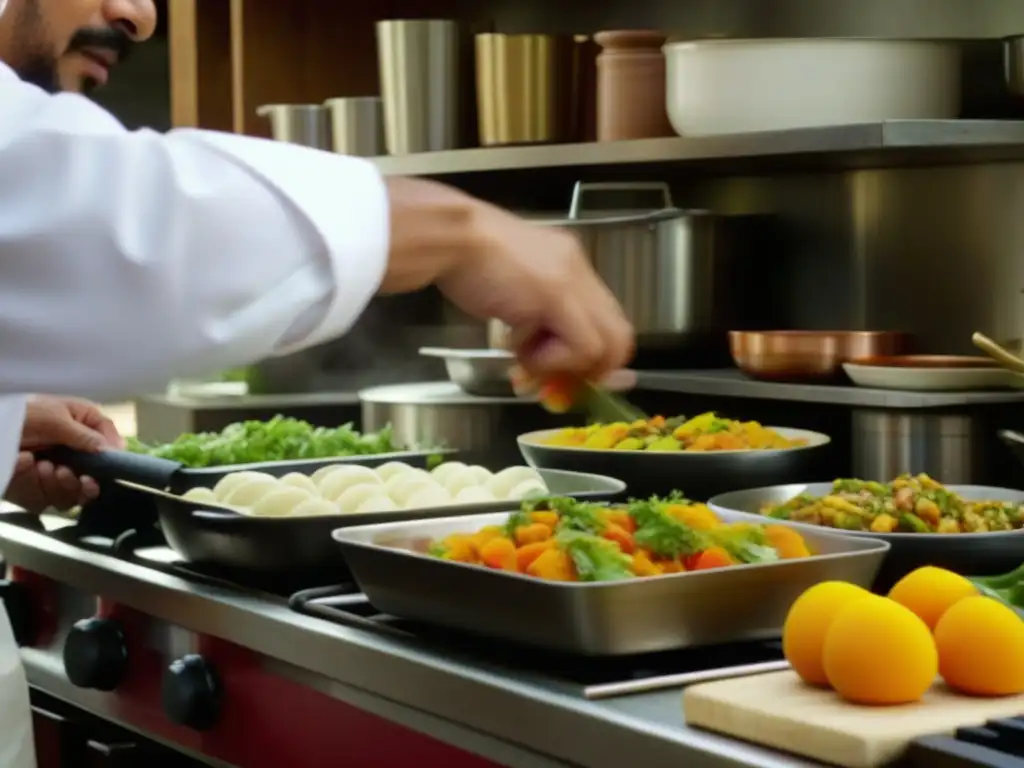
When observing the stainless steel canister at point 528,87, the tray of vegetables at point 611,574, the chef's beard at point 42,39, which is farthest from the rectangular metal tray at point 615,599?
the stainless steel canister at point 528,87

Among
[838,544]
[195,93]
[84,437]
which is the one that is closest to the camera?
[838,544]

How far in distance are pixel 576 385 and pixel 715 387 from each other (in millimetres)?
1146

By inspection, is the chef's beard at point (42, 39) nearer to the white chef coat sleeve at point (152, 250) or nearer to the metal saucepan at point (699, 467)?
the metal saucepan at point (699, 467)

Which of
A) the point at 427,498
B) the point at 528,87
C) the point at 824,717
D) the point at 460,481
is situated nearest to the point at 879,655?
the point at 824,717

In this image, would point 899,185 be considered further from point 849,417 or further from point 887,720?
point 887,720

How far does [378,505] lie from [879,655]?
2.57 feet

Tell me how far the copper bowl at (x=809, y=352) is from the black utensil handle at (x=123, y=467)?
Result: 0.74 meters

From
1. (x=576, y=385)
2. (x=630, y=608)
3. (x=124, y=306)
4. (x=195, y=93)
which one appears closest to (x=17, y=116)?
(x=124, y=306)

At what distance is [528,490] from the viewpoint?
6.57 feet

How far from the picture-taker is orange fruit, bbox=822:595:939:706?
123 cm

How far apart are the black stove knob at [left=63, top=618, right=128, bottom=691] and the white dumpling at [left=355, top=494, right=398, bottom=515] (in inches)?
12.4

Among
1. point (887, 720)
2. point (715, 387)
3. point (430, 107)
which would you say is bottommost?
point (887, 720)

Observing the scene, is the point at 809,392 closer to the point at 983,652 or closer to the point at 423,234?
the point at 983,652

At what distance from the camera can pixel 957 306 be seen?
2.45 meters
